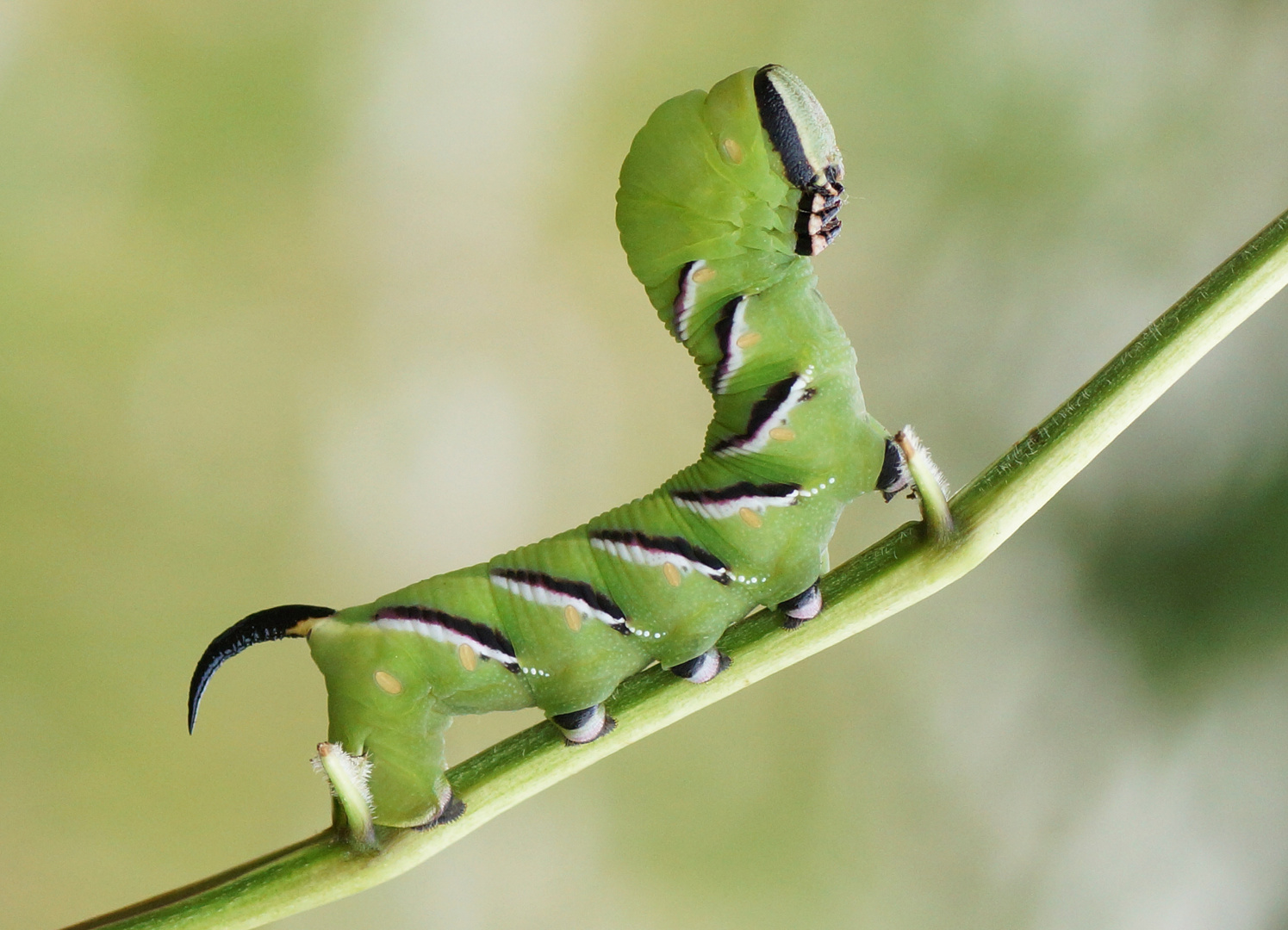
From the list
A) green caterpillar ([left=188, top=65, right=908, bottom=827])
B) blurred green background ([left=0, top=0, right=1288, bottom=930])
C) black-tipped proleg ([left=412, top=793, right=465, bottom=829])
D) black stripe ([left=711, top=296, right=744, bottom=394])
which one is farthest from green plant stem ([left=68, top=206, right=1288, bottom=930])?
blurred green background ([left=0, top=0, right=1288, bottom=930])

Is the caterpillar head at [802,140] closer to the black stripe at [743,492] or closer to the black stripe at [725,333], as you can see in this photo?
the black stripe at [725,333]

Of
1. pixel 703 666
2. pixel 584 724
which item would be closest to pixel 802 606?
pixel 703 666

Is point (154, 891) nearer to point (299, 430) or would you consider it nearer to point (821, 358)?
point (299, 430)

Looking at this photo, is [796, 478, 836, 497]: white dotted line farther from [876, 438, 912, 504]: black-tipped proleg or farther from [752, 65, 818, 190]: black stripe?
[752, 65, 818, 190]: black stripe

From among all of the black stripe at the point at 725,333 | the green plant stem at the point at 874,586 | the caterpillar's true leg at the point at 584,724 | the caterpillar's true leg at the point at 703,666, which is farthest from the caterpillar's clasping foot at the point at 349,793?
the black stripe at the point at 725,333

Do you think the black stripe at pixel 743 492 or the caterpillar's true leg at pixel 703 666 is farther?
the black stripe at pixel 743 492

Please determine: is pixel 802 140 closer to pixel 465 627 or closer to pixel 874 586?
pixel 874 586
